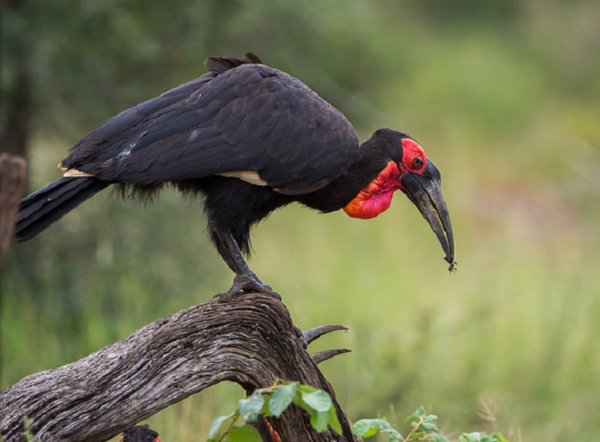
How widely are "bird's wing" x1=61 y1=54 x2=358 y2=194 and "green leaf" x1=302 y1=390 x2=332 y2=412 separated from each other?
1.06 m

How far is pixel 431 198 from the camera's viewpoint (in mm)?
3090

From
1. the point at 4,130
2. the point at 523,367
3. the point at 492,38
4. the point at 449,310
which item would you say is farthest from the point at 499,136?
the point at 4,130

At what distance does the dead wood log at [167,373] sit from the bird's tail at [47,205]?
529mm

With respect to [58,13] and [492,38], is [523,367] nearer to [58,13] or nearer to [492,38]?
[58,13]

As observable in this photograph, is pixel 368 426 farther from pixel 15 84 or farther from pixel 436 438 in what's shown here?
pixel 15 84

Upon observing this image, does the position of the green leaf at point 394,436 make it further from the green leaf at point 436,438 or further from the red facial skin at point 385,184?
the red facial skin at point 385,184

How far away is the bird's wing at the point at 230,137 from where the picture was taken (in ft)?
8.90

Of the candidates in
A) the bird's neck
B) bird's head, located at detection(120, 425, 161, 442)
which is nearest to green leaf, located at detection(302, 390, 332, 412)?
bird's head, located at detection(120, 425, 161, 442)

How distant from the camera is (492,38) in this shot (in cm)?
1541

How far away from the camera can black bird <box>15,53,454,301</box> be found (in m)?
2.70

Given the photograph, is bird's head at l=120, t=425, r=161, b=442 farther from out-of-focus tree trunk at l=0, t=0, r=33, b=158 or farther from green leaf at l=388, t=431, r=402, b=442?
out-of-focus tree trunk at l=0, t=0, r=33, b=158

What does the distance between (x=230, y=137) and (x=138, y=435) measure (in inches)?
47.3

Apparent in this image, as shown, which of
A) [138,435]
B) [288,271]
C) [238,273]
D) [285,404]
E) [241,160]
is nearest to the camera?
[285,404]

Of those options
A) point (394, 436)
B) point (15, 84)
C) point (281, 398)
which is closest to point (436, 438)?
point (394, 436)
